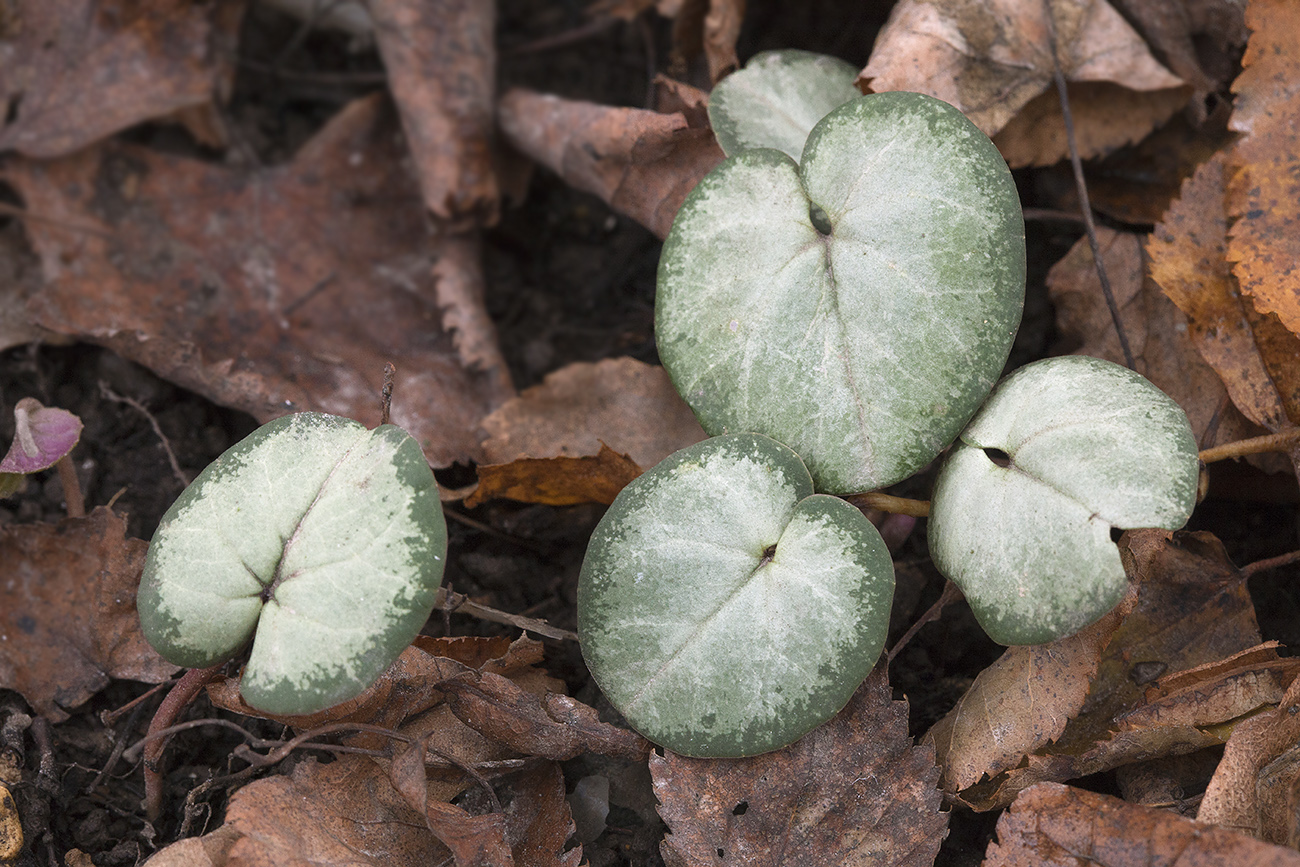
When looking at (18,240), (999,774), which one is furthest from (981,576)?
(18,240)

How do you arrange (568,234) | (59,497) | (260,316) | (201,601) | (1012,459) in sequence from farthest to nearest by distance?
1. (568,234)
2. (260,316)
3. (59,497)
4. (1012,459)
5. (201,601)

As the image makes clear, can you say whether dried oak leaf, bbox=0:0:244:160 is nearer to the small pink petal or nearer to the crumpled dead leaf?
the small pink petal

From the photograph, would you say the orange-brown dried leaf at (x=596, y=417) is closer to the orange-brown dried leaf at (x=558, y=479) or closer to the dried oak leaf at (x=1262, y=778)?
the orange-brown dried leaf at (x=558, y=479)

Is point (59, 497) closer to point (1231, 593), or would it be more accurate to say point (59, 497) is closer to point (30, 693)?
point (30, 693)

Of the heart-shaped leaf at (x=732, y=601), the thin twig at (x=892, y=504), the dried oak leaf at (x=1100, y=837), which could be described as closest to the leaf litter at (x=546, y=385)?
the dried oak leaf at (x=1100, y=837)

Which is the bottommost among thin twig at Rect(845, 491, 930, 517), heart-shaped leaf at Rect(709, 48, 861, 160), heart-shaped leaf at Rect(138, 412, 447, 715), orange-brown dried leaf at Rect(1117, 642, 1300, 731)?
orange-brown dried leaf at Rect(1117, 642, 1300, 731)

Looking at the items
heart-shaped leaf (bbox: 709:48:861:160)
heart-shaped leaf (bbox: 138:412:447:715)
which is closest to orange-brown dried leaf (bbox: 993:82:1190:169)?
heart-shaped leaf (bbox: 709:48:861:160)
